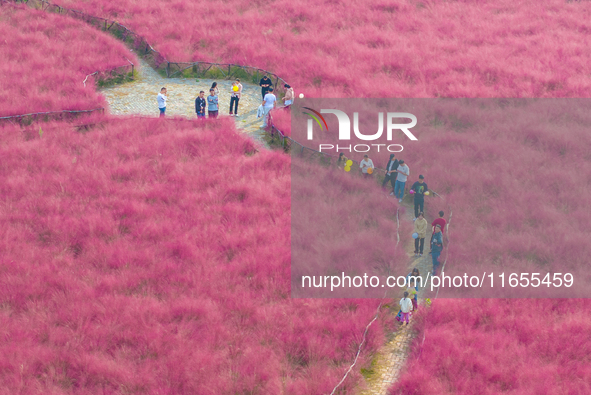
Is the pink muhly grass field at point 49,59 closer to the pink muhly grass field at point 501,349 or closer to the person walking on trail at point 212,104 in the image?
the person walking on trail at point 212,104

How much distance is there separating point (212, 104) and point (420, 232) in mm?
9080

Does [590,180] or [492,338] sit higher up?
[590,180]

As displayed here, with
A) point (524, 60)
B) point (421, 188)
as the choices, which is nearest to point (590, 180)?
point (421, 188)

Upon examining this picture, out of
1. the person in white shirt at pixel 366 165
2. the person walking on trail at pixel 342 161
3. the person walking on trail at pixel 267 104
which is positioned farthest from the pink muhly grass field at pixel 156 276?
the person in white shirt at pixel 366 165

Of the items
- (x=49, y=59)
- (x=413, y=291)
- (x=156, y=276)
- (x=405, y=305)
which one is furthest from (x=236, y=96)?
(x=405, y=305)

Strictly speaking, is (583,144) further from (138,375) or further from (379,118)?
(138,375)

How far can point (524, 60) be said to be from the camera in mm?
24156

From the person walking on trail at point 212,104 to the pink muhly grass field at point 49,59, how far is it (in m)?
4.22

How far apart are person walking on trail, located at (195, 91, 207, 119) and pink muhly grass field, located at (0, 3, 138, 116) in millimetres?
3843

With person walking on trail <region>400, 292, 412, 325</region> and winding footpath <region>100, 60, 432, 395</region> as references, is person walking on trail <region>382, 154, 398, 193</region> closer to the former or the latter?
winding footpath <region>100, 60, 432, 395</region>

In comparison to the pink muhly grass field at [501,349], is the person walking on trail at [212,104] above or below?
above

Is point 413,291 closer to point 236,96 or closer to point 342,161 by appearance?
point 342,161

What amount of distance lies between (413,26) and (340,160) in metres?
14.1

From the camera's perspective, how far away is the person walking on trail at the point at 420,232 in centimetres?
1309
